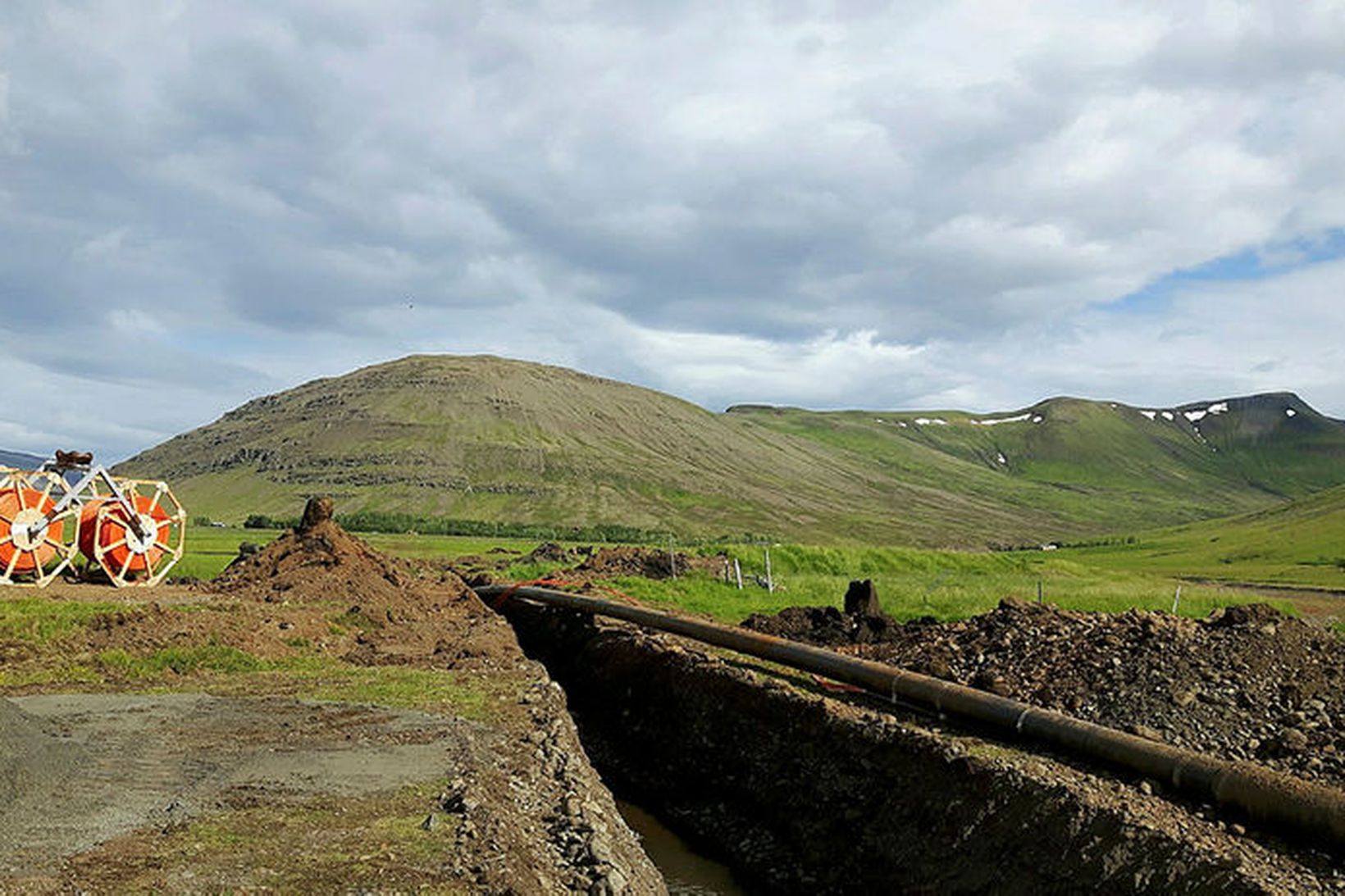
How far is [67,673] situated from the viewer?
2258 centimetres

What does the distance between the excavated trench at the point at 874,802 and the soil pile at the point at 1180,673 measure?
3224 mm

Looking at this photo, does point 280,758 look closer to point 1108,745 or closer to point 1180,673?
point 1108,745

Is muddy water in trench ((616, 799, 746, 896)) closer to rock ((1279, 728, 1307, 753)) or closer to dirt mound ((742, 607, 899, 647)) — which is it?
rock ((1279, 728, 1307, 753))

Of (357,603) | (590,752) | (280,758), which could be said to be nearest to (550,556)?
(357,603)

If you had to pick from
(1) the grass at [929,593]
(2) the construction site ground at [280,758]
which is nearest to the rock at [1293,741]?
(2) the construction site ground at [280,758]

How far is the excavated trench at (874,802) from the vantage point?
452 inches

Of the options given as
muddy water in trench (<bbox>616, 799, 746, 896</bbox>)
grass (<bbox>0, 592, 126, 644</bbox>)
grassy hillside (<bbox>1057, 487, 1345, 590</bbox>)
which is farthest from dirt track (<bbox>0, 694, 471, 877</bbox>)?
grassy hillside (<bbox>1057, 487, 1345, 590</bbox>)

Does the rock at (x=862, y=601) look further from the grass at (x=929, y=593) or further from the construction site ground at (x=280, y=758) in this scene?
the construction site ground at (x=280, y=758)

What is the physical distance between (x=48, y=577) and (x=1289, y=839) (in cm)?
3678

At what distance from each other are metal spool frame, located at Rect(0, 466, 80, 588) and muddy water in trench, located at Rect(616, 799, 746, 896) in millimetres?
23804

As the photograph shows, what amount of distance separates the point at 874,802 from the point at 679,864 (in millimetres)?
4149

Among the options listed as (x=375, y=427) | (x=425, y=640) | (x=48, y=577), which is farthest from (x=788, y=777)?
(x=375, y=427)

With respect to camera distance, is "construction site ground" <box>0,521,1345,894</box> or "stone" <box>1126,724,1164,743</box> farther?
"stone" <box>1126,724,1164,743</box>

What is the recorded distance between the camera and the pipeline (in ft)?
38.2
